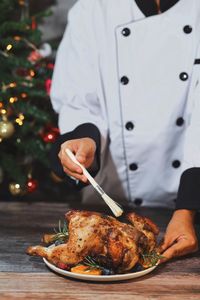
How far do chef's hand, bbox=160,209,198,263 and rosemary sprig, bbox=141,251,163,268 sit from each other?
40mm

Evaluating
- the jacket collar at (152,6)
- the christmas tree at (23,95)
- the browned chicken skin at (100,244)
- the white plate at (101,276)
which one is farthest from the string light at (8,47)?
the white plate at (101,276)

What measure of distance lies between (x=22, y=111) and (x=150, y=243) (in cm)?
136

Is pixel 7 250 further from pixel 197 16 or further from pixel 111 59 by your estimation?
pixel 197 16

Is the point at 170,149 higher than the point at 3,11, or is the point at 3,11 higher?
the point at 3,11

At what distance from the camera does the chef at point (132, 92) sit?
6.42 feet

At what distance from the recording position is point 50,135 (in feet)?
8.80

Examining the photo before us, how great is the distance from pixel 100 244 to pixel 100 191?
0.21 meters

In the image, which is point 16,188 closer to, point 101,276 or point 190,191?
point 190,191

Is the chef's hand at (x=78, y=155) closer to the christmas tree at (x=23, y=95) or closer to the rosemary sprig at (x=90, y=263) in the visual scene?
the rosemary sprig at (x=90, y=263)

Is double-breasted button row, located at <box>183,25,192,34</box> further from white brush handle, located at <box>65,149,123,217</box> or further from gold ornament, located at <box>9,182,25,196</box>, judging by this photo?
gold ornament, located at <box>9,182,25,196</box>

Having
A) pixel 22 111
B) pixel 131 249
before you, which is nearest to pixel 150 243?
pixel 131 249

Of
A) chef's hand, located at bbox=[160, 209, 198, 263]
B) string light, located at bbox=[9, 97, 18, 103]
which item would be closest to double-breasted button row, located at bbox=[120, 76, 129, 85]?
chef's hand, located at bbox=[160, 209, 198, 263]

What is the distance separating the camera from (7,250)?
5.01 feet

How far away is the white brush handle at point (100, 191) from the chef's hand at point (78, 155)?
13mm
